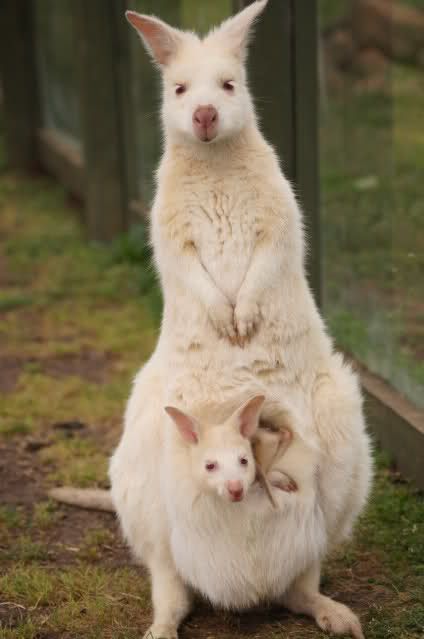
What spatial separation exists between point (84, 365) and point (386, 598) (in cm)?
321

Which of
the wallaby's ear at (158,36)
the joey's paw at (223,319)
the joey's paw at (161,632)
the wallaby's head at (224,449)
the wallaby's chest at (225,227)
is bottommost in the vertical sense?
the joey's paw at (161,632)

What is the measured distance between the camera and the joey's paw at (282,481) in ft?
10.6

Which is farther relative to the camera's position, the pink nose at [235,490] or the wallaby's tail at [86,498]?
the wallaby's tail at [86,498]

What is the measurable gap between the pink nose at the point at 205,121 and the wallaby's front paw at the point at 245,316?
1.72 feet

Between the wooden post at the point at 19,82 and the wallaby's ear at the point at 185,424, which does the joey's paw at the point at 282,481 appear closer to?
the wallaby's ear at the point at 185,424

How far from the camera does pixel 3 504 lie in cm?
455

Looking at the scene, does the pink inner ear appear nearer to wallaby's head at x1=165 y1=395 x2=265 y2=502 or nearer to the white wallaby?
the white wallaby

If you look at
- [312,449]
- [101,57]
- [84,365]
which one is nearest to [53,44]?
[101,57]

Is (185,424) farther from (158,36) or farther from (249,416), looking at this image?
(158,36)

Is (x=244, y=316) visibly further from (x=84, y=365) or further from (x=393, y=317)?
(x=84, y=365)

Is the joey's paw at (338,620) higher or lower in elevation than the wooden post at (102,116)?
lower

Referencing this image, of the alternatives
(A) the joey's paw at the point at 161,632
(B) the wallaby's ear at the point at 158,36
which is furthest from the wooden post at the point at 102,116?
(A) the joey's paw at the point at 161,632

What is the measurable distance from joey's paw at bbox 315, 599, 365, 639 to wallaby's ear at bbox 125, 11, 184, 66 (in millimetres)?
1847

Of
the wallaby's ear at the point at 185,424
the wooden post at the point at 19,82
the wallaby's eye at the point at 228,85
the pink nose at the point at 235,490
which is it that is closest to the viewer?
the pink nose at the point at 235,490
